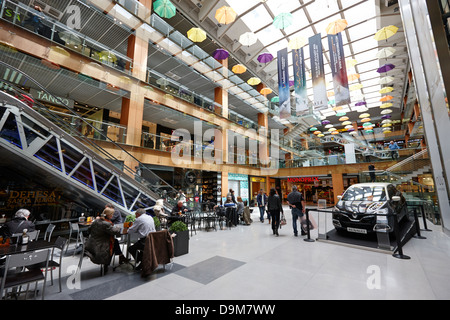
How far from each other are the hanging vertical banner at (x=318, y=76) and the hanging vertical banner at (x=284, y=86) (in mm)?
1894

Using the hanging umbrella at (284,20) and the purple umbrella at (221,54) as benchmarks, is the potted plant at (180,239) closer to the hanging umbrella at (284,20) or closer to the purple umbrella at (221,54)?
the hanging umbrella at (284,20)

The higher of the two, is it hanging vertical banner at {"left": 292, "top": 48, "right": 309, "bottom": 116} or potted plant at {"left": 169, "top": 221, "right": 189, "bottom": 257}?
hanging vertical banner at {"left": 292, "top": 48, "right": 309, "bottom": 116}

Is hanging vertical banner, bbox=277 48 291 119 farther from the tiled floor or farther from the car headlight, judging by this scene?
the tiled floor

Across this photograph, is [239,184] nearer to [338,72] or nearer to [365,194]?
[338,72]

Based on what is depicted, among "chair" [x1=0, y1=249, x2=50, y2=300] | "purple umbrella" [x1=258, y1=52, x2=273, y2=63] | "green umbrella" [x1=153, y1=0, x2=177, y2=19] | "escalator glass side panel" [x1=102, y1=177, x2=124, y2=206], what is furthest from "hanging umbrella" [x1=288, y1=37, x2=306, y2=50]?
"chair" [x1=0, y1=249, x2=50, y2=300]

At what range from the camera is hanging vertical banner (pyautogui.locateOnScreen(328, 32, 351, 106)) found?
984cm

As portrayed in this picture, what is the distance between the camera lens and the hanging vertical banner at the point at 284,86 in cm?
1248

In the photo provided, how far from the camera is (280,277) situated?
12.1ft

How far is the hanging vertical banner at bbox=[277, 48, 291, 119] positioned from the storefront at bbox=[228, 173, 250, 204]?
8.21 metres

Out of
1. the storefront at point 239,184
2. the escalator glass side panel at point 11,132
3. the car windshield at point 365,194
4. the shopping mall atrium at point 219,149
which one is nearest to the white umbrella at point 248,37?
the shopping mall atrium at point 219,149
